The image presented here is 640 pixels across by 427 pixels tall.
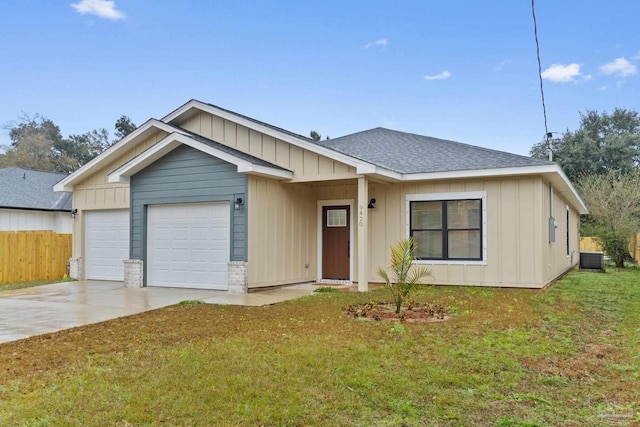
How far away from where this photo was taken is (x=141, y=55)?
18.8 m

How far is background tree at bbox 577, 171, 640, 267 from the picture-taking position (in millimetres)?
19156

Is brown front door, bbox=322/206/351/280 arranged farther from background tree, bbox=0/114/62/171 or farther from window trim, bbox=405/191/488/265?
background tree, bbox=0/114/62/171

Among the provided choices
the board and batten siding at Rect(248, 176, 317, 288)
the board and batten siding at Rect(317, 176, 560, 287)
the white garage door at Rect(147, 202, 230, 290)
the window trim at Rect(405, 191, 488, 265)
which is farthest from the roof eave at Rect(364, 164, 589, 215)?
the white garage door at Rect(147, 202, 230, 290)

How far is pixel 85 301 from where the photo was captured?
9.37m

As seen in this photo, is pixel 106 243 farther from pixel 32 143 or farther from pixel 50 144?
pixel 50 144

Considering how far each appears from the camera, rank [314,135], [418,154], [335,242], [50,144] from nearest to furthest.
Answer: [335,242], [418,154], [314,135], [50,144]

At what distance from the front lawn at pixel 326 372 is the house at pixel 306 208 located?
3.45 m

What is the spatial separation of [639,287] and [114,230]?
1359 cm

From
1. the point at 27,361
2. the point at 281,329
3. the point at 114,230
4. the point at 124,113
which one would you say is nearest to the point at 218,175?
the point at 114,230

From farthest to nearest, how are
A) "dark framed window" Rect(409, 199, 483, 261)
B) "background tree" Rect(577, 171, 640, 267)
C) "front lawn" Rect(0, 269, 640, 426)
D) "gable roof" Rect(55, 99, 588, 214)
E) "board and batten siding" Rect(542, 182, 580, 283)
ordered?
"background tree" Rect(577, 171, 640, 267) < "board and batten siding" Rect(542, 182, 580, 283) < "dark framed window" Rect(409, 199, 483, 261) < "gable roof" Rect(55, 99, 588, 214) < "front lawn" Rect(0, 269, 640, 426)

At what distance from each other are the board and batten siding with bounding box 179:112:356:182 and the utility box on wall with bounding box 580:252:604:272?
11951mm

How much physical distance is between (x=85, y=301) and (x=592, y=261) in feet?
54.7

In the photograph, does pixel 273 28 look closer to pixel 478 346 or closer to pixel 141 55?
pixel 141 55

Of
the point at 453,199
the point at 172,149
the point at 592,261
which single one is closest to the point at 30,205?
the point at 172,149
